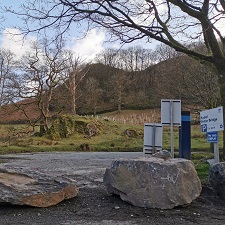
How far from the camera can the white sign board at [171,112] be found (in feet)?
29.1

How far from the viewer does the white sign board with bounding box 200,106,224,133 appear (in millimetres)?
7926

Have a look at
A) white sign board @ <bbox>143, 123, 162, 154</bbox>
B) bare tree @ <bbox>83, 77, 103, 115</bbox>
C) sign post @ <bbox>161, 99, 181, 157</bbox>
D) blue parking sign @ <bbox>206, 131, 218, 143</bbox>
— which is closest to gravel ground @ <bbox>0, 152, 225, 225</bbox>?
blue parking sign @ <bbox>206, 131, 218, 143</bbox>

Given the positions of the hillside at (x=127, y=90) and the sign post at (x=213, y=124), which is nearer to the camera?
the sign post at (x=213, y=124)

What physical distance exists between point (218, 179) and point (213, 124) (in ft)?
6.80

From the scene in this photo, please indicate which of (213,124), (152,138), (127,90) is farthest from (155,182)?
(127,90)

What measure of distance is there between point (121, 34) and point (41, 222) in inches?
243

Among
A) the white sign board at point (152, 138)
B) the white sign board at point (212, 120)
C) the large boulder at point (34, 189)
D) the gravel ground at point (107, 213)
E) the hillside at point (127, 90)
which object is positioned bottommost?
the gravel ground at point (107, 213)

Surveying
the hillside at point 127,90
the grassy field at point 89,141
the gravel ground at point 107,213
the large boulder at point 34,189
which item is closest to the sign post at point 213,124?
the gravel ground at point 107,213

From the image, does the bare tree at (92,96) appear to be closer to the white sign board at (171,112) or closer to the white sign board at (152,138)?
the white sign board at (152,138)

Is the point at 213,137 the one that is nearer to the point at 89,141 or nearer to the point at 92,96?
the point at 89,141

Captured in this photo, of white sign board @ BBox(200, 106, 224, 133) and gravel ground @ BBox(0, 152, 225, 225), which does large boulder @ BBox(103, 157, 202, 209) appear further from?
white sign board @ BBox(200, 106, 224, 133)

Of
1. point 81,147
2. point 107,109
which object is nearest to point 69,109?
point 81,147

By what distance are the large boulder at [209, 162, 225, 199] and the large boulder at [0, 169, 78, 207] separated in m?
2.60

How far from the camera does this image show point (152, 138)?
9.85 m
